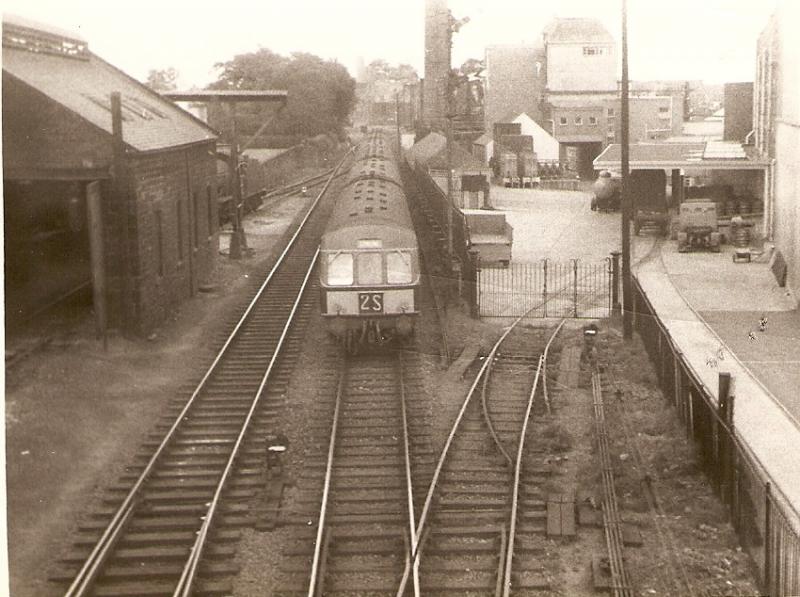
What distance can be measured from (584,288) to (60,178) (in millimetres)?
12363

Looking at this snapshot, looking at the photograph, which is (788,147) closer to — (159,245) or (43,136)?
(159,245)

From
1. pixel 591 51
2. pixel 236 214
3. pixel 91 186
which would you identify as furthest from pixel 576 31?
pixel 91 186

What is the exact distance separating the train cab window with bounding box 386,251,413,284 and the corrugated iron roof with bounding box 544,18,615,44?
4642 cm

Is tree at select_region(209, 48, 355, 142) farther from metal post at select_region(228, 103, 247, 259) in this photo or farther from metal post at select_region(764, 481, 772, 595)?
metal post at select_region(764, 481, 772, 595)

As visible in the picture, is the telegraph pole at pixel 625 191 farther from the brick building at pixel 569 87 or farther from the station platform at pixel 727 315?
the brick building at pixel 569 87

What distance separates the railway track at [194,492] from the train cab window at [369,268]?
1.77 meters

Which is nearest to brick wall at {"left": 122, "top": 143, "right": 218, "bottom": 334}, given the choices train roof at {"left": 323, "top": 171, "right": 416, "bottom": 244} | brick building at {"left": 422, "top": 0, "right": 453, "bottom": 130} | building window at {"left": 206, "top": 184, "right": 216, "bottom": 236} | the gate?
building window at {"left": 206, "top": 184, "right": 216, "bottom": 236}

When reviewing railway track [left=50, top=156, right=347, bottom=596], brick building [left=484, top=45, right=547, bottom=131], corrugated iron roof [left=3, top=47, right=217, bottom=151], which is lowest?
railway track [left=50, top=156, right=347, bottom=596]

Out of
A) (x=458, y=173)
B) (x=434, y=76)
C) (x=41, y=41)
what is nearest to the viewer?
(x=41, y=41)

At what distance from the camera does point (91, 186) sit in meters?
14.9

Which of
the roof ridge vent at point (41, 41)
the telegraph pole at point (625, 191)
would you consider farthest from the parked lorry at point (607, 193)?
the roof ridge vent at point (41, 41)

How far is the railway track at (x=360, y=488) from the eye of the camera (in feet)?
28.3

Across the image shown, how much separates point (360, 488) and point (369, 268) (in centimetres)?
570

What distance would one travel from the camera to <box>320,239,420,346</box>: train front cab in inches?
612
